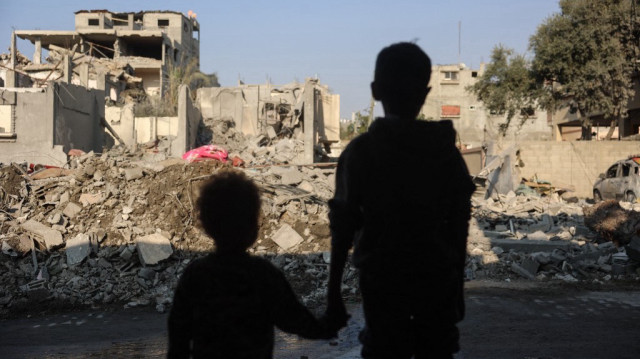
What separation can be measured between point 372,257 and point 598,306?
570 centimetres

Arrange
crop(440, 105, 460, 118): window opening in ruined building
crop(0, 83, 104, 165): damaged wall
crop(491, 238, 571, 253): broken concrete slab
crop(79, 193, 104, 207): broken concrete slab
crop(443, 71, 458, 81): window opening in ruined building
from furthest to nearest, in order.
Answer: crop(443, 71, 458, 81): window opening in ruined building, crop(440, 105, 460, 118): window opening in ruined building, crop(0, 83, 104, 165): damaged wall, crop(79, 193, 104, 207): broken concrete slab, crop(491, 238, 571, 253): broken concrete slab

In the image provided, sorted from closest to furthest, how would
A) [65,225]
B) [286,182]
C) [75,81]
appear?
[65,225], [286,182], [75,81]

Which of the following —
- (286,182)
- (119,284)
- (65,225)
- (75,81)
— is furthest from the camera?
(75,81)

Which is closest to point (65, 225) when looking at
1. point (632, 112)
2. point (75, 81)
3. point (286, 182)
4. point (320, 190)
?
point (286, 182)

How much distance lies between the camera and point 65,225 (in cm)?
976

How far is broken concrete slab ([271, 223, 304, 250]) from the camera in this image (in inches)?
373

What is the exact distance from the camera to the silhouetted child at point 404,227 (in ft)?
5.95

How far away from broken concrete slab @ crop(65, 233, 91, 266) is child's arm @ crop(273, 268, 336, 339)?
7.72 m

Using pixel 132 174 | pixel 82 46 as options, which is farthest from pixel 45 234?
pixel 82 46

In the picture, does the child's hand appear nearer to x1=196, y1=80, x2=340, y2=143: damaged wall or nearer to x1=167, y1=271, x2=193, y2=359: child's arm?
x1=167, y1=271, x2=193, y2=359: child's arm

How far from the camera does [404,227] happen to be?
5.94ft

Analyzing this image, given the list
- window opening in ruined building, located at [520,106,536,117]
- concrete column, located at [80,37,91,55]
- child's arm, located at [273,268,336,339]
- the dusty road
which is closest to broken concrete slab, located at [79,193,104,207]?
the dusty road

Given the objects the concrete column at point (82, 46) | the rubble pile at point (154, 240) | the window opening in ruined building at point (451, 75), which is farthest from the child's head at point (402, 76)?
the window opening in ruined building at point (451, 75)

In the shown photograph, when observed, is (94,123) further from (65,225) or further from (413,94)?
(413,94)
